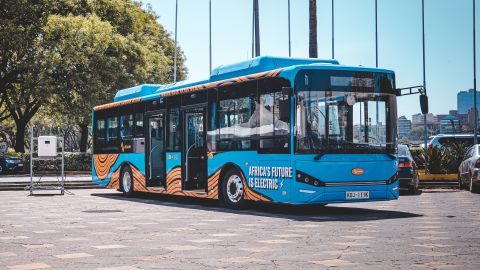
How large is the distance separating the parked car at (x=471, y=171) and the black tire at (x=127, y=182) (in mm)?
10136

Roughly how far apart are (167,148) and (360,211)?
217 inches

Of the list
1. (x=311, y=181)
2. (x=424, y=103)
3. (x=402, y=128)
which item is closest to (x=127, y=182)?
(x=311, y=181)

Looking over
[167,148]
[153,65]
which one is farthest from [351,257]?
[153,65]

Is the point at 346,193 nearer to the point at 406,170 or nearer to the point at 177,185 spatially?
the point at 177,185

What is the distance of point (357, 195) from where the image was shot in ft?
42.5

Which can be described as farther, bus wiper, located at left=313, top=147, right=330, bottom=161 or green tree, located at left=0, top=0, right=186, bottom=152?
green tree, located at left=0, top=0, right=186, bottom=152

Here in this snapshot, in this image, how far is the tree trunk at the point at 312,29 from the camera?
25.6 m

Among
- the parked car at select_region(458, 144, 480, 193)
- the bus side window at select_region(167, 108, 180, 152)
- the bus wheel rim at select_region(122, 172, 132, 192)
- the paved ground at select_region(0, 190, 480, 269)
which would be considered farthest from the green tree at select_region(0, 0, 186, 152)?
the paved ground at select_region(0, 190, 480, 269)

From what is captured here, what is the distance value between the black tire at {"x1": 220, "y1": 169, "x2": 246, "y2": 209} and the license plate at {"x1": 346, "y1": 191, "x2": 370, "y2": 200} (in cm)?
244

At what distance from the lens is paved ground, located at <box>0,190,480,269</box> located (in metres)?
7.25

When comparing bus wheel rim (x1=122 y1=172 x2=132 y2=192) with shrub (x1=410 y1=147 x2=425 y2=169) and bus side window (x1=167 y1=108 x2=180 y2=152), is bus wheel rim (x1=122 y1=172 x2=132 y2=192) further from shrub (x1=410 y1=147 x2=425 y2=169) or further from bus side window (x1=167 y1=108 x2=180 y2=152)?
shrub (x1=410 y1=147 x2=425 y2=169)

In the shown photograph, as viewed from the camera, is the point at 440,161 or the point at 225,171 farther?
the point at 440,161

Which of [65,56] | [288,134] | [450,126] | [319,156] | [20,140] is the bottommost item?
[319,156]

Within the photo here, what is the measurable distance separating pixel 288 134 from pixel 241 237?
12.0 ft
